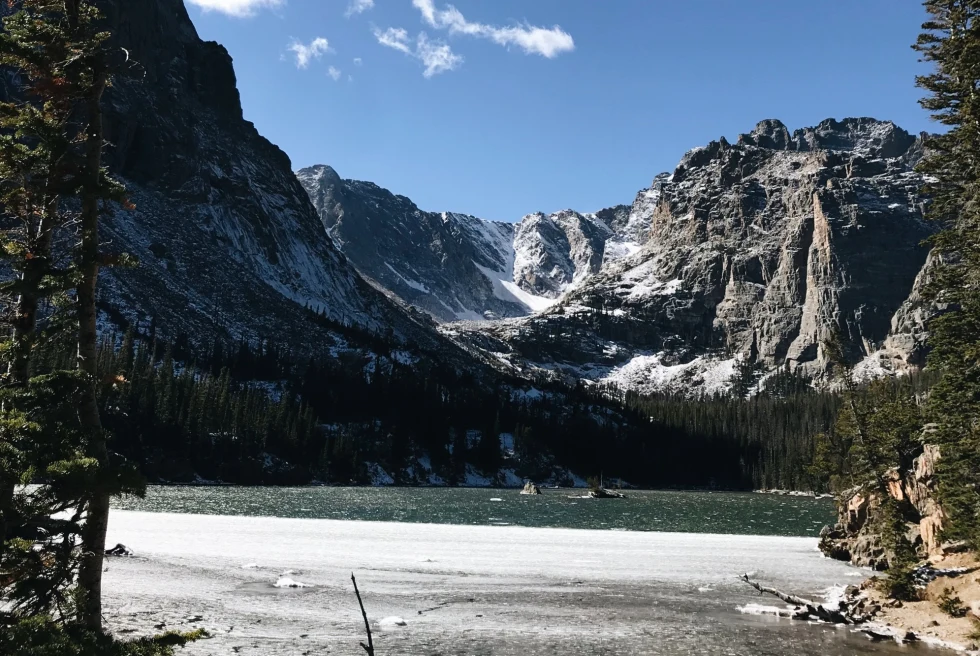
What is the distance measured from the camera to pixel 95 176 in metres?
12.4

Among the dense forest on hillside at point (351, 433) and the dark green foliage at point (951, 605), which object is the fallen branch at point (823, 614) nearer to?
the dark green foliage at point (951, 605)

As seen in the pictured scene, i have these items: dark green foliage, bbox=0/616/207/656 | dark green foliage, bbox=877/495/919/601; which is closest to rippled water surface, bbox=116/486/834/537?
dark green foliage, bbox=877/495/919/601

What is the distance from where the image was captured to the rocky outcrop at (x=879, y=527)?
113 feet

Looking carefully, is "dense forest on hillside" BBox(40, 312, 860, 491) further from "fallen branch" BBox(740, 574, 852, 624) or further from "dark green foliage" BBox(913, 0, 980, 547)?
"dark green foliage" BBox(913, 0, 980, 547)

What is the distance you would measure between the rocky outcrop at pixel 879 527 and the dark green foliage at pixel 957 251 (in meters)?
12.1

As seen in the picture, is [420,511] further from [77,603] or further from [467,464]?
[467,464]

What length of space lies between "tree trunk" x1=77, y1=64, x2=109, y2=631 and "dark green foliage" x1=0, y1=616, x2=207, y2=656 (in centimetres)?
73

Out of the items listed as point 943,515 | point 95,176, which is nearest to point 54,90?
point 95,176

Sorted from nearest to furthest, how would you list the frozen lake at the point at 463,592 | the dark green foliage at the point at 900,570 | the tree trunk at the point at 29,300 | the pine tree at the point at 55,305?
1. the pine tree at the point at 55,305
2. the tree trunk at the point at 29,300
3. the frozen lake at the point at 463,592
4. the dark green foliage at the point at 900,570

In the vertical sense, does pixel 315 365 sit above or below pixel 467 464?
above

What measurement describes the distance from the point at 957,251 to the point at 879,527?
2284 cm

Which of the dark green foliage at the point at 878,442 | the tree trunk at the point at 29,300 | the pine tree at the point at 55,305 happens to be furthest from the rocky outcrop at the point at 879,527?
the tree trunk at the point at 29,300

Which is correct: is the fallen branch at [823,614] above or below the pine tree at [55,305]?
below

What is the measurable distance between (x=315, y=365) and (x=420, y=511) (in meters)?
124
